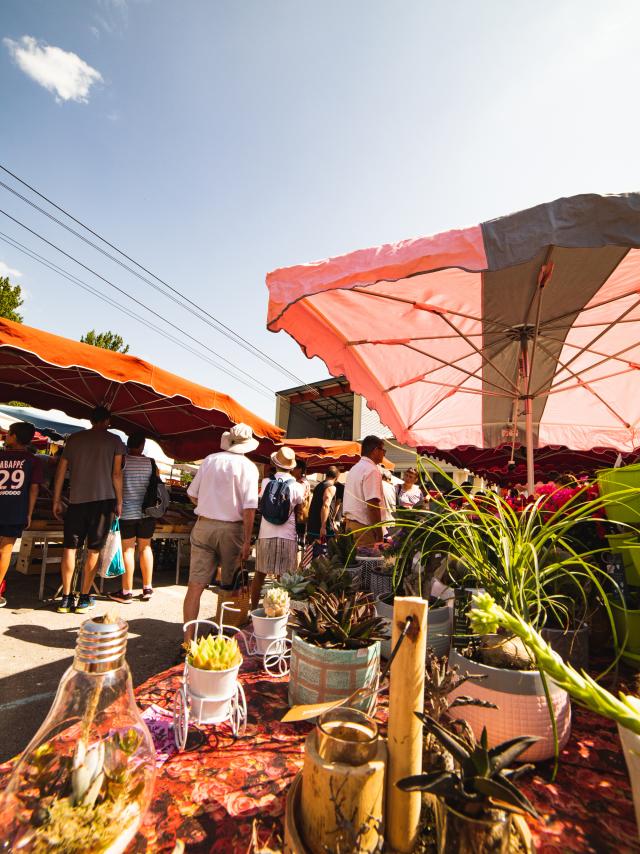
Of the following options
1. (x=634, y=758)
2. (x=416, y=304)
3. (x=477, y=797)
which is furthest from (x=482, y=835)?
(x=416, y=304)

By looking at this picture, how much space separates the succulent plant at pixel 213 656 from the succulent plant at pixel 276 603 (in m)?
0.45

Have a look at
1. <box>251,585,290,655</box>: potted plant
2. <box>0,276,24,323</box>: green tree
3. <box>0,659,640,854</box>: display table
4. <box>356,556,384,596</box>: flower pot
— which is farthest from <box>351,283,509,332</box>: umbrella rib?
<box>0,276,24,323</box>: green tree

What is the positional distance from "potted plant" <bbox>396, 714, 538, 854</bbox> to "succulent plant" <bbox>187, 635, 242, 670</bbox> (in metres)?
0.56

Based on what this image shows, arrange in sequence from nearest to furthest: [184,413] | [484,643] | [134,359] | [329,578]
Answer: [484,643] → [329,578] → [134,359] → [184,413]

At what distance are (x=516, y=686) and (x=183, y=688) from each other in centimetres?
76

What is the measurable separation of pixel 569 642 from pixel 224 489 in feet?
8.73

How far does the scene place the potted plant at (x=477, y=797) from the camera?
48 centimetres

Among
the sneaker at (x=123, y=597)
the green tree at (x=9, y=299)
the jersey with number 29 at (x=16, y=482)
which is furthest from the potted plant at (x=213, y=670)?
the green tree at (x=9, y=299)

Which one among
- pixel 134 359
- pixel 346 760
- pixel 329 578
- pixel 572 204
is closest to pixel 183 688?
pixel 346 760

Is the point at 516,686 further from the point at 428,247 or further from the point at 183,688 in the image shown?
the point at 428,247

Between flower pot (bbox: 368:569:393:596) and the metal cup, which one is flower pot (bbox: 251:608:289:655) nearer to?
flower pot (bbox: 368:569:393:596)

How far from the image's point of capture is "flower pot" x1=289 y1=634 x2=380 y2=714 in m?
0.97

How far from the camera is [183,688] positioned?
3.09 ft

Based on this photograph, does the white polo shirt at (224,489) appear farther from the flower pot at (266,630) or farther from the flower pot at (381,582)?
the flower pot at (266,630)
